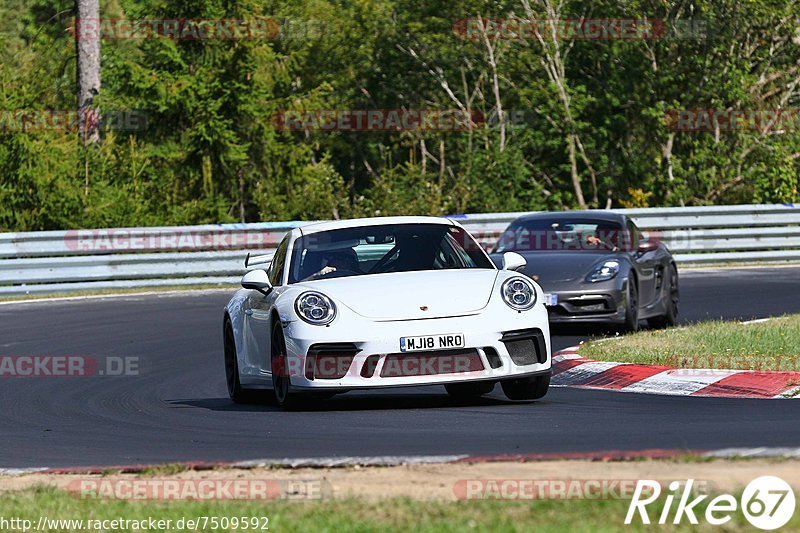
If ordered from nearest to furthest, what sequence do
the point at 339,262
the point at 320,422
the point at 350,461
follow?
the point at 350,461 < the point at 320,422 < the point at 339,262

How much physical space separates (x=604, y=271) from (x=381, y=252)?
218 inches

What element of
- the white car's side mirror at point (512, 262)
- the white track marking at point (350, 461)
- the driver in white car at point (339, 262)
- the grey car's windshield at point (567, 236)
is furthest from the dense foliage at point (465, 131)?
the white track marking at point (350, 461)

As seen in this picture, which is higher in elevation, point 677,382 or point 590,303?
point 677,382

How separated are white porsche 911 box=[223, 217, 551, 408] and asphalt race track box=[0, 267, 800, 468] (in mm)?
247

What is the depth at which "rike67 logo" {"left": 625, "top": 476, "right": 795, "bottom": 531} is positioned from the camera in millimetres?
5522

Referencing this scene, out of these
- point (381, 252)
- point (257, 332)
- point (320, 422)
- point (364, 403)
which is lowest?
point (364, 403)

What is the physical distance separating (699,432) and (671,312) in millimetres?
9197

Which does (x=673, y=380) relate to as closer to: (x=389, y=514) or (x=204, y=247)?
(x=389, y=514)

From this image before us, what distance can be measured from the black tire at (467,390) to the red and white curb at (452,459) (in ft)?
11.1

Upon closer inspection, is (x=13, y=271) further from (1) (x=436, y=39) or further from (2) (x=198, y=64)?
(1) (x=436, y=39)

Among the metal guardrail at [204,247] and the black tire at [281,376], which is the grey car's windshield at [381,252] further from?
the metal guardrail at [204,247]

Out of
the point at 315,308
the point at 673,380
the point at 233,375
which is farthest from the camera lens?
the point at 233,375

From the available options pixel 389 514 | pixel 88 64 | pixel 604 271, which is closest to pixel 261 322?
pixel 389 514

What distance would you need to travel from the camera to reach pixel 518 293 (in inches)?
404
